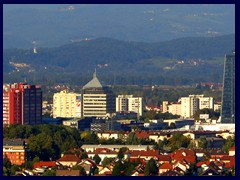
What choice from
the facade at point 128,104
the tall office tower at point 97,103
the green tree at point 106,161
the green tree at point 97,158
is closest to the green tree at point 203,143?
the green tree at point 97,158

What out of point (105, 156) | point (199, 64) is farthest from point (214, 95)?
point (105, 156)

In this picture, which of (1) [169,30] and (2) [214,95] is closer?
(2) [214,95]

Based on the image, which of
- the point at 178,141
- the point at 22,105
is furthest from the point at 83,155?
the point at 22,105

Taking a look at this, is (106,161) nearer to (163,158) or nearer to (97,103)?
(163,158)

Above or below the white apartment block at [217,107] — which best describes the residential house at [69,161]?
below

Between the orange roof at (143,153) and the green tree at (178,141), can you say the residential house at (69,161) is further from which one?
the green tree at (178,141)

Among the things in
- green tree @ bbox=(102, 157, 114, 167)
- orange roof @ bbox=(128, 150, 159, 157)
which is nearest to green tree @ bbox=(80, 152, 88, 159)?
green tree @ bbox=(102, 157, 114, 167)
